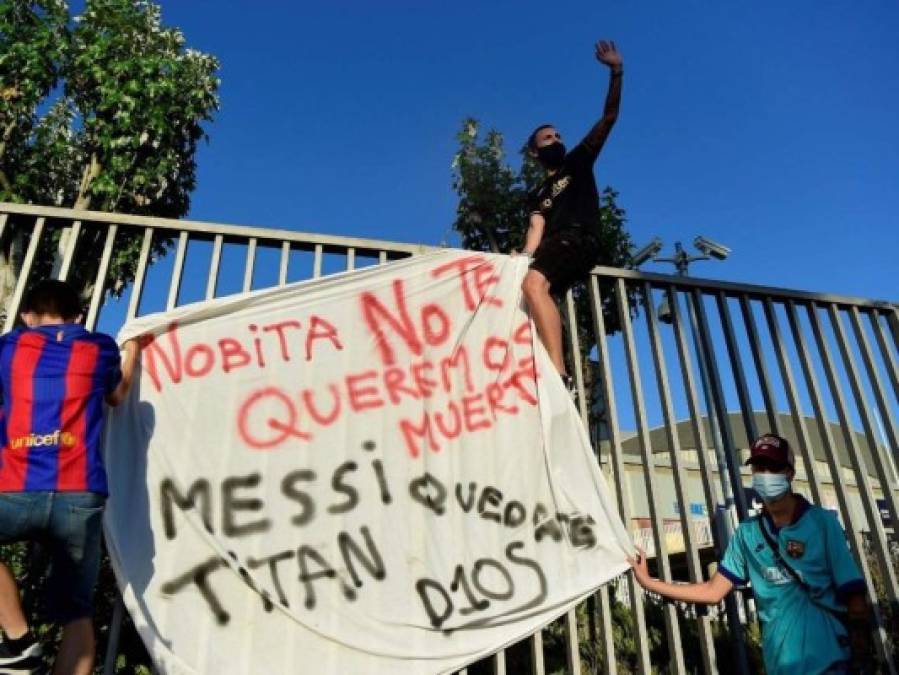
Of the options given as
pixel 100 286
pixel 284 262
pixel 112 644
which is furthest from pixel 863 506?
pixel 100 286

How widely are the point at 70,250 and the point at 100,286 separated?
29 centimetres

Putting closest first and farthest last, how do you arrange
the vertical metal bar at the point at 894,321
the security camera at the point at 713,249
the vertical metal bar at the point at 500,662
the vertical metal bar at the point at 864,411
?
the vertical metal bar at the point at 500,662
the vertical metal bar at the point at 864,411
the vertical metal bar at the point at 894,321
the security camera at the point at 713,249

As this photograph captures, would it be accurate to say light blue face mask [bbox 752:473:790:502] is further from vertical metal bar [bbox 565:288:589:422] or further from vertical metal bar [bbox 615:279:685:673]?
vertical metal bar [bbox 565:288:589:422]

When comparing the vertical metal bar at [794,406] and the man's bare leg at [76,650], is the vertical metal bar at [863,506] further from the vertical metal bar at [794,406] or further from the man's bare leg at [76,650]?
the man's bare leg at [76,650]

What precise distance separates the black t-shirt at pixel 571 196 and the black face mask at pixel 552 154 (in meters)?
0.08

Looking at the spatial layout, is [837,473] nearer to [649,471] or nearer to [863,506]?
[863,506]

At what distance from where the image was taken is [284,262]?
3291mm

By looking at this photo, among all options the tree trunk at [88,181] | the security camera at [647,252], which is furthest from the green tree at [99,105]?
the security camera at [647,252]

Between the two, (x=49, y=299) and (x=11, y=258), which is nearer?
(x=49, y=299)

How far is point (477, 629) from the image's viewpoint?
2.70 meters

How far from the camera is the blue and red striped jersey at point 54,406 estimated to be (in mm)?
2236

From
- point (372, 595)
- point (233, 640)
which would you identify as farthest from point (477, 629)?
point (233, 640)

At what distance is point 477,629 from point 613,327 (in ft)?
36.4

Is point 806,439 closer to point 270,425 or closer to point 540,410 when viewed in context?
point 540,410
